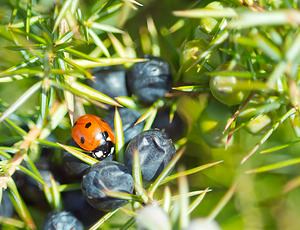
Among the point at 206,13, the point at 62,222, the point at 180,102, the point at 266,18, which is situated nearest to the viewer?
the point at 266,18

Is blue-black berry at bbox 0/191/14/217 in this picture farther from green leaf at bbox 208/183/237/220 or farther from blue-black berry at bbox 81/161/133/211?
green leaf at bbox 208/183/237/220

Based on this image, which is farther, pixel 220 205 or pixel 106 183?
pixel 106 183

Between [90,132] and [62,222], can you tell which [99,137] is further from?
[62,222]

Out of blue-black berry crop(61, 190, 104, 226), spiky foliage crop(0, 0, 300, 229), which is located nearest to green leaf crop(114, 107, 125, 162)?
spiky foliage crop(0, 0, 300, 229)

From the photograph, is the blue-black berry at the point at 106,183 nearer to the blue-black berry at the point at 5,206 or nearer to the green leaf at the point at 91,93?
the green leaf at the point at 91,93

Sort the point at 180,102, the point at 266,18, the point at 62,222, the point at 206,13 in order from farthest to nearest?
the point at 180,102
the point at 62,222
the point at 206,13
the point at 266,18

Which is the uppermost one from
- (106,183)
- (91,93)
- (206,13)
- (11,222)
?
(206,13)

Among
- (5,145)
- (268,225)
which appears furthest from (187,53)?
(268,225)

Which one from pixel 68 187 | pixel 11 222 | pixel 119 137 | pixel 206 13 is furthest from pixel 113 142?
pixel 206 13

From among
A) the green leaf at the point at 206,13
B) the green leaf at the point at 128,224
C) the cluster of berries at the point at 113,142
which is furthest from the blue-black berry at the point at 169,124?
the green leaf at the point at 206,13
